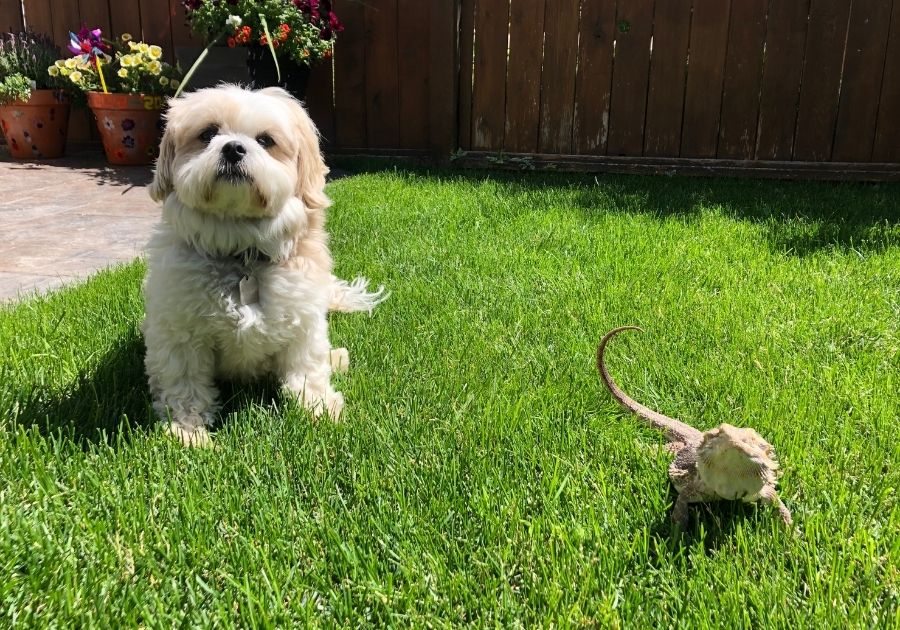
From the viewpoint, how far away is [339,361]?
2.64m

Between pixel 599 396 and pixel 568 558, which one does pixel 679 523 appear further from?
pixel 599 396

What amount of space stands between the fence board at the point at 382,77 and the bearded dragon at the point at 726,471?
6.10 m

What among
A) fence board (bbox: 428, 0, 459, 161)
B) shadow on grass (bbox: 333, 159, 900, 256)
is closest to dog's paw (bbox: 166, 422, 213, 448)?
shadow on grass (bbox: 333, 159, 900, 256)

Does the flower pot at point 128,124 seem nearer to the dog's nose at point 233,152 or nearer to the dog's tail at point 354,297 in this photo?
the dog's tail at point 354,297

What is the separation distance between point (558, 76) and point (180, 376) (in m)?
5.49

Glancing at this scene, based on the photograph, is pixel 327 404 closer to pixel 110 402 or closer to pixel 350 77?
pixel 110 402

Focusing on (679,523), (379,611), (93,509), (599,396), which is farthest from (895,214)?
(93,509)

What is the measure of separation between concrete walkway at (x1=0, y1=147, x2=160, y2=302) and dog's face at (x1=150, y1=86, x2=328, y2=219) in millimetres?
1593

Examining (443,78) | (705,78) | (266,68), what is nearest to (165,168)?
(266,68)

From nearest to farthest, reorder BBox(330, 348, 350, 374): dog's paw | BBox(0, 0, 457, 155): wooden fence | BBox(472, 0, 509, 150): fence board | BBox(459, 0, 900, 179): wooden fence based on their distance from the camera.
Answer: BBox(330, 348, 350, 374): dog's paw
BBox(459, 0, 900, 179): wooden fence
BBox(472, 0, 509, 150): fence board
BBox(0, 0, 457, 155): wooden fence

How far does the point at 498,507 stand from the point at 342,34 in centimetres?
647

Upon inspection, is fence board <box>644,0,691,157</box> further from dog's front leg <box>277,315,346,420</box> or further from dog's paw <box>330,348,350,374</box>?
dog's front leg <box>277,315,346,420</box>

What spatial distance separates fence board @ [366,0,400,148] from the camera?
701cm

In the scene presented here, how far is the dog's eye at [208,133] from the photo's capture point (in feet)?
7.05
